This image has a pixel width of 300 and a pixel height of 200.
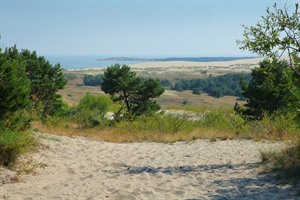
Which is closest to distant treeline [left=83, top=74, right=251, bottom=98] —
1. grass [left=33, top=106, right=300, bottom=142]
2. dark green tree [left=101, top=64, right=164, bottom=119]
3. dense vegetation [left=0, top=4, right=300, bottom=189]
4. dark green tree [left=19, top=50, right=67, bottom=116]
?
dense vegetation [left=0, top=4, right=300, bottom=189]

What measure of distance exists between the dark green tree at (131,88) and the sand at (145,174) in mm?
19476

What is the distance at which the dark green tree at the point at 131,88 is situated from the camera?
36.2m

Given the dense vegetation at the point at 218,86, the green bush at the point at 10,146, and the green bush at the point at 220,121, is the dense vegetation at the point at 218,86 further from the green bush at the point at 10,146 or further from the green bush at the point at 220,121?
the green bush at the point at 10,146

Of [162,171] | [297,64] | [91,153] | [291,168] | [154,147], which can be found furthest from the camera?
[154,147]

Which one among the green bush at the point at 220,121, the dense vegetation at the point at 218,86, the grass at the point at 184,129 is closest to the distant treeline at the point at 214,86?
the dense vegetation at the point at 218,86

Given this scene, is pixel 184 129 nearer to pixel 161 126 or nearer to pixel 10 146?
pixel 161 126

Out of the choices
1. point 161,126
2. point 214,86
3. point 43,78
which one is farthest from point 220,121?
point 214,86

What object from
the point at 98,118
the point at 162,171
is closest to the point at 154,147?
the point at 162,171

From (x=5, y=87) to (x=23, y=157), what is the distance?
8.71 ft

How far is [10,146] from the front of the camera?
10977 millimetres

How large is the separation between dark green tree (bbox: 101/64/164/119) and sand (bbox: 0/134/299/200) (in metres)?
19.5

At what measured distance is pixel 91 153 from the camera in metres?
14.8

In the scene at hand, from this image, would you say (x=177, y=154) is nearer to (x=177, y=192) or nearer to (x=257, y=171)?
(x=257, y=171)

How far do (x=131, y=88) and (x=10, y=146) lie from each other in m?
25.9
